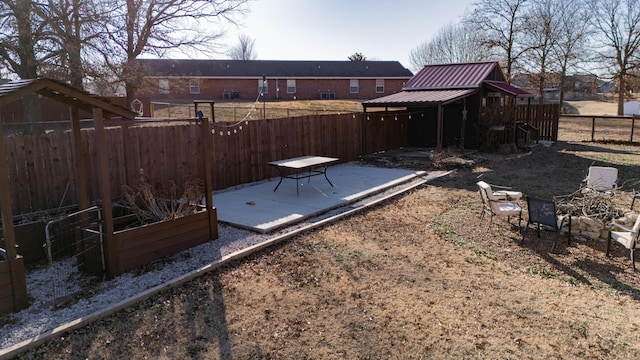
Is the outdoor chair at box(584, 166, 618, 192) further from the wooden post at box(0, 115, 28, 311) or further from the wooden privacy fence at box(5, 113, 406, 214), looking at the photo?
the wooden post at box(0, 115, 28, 311)

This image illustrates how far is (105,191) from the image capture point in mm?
5445

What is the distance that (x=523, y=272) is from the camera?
6.03 metres

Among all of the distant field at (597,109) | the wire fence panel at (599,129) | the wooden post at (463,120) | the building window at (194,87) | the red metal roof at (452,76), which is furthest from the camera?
the distant field at (597,109)

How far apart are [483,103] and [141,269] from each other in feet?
51.3

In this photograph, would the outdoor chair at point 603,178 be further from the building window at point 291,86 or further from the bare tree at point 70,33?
the building window at point 291,86

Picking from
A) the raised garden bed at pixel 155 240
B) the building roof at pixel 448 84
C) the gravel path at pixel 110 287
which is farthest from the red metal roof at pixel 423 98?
the raised garden bed at pixel 155 240

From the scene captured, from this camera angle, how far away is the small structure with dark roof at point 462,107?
17.8 meters

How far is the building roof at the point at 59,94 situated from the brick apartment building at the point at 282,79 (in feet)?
111

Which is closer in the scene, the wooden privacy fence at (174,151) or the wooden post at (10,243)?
the wooden post at (10,243)

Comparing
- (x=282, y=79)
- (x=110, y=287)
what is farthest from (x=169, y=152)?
(x=282, y=79)

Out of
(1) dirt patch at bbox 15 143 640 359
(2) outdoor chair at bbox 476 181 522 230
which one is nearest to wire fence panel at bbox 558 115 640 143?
(2) outdoor chair at bbox 476 181 522 230

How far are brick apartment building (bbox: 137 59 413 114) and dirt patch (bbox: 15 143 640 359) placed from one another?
3350 cm

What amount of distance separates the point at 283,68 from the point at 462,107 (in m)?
26.3

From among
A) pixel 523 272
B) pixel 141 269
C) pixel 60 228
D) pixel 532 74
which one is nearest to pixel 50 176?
pixel 60 228
